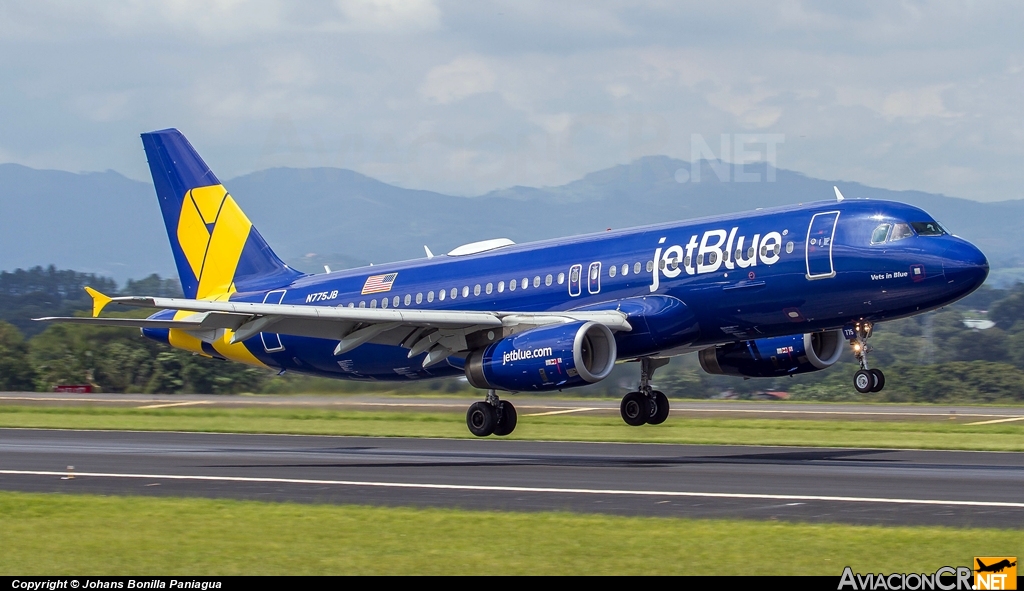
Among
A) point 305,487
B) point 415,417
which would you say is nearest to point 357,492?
point 305,487

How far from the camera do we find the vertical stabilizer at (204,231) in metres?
38.8

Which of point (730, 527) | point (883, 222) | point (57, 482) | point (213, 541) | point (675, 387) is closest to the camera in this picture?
point (213, 541)

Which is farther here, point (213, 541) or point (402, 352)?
point (402, 352)

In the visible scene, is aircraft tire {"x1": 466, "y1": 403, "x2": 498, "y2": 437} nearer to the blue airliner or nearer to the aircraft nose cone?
the blue airliner

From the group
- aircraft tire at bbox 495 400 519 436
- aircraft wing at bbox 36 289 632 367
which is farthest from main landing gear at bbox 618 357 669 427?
aircraft wing at bbox 36 289 632 367

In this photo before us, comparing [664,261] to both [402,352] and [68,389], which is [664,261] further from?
[68,389]

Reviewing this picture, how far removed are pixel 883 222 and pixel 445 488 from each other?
429 inches

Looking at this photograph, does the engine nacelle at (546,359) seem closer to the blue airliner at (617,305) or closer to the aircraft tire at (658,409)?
the blue airliner at (617,305)

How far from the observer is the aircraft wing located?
1145 inches

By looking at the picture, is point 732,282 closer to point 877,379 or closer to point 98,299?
point 877,379

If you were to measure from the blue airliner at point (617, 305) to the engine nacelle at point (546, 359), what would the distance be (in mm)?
34

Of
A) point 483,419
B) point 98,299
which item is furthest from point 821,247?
point 98,299

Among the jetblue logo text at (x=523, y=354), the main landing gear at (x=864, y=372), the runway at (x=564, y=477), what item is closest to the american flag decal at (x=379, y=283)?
the runway at (x=564, y=477)

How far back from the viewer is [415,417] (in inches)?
1750
